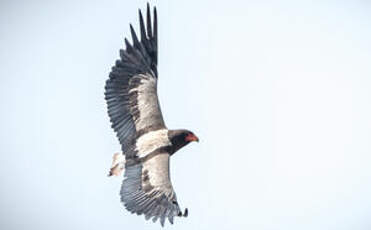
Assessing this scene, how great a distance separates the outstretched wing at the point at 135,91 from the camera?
1845cm

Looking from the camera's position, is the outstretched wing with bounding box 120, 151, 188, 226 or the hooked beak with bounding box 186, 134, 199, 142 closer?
the outstretched wing with bounding box 120, 151, 188, 226

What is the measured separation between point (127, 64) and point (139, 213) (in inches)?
120

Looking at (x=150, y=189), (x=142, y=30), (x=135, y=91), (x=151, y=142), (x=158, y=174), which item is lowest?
(x=150, y=189)

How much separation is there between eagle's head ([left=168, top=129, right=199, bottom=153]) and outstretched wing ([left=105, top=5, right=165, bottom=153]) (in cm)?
32

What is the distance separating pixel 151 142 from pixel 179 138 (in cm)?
58

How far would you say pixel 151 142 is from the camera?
18312mm

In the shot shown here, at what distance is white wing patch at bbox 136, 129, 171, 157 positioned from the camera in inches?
720

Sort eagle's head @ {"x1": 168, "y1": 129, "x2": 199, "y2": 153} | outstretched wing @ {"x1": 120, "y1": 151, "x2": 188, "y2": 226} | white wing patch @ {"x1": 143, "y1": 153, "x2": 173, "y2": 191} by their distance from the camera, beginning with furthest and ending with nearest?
1. eagle's head @ {"x1": 168, "y1": 129, "x2": 199, "y2": 153}
2. white wing patch @ {"x1": 143, "y1": 153, "x2": 173, "y2": 191}
3. outstretched wing @ {"x1": 120, "y1": 151, "x2": 188, "y2": 226}

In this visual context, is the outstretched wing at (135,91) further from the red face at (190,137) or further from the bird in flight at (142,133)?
the red face at (190,137)

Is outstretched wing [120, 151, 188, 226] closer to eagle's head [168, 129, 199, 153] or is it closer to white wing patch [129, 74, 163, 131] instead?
eagle's head [168, 129, 199, 153]

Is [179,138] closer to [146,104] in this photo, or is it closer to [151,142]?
[151,142]

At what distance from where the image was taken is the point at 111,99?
1847 centimetres

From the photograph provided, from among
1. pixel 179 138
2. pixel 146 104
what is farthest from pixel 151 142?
pixel 146 104

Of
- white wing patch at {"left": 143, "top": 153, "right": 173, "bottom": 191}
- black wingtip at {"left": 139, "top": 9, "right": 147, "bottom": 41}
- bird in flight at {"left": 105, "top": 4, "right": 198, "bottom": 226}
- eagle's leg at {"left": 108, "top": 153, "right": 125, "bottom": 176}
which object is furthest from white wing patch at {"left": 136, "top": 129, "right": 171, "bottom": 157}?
black wingtip at {"left": 139, "top": 9, "right": 147, "bottom": 41}
